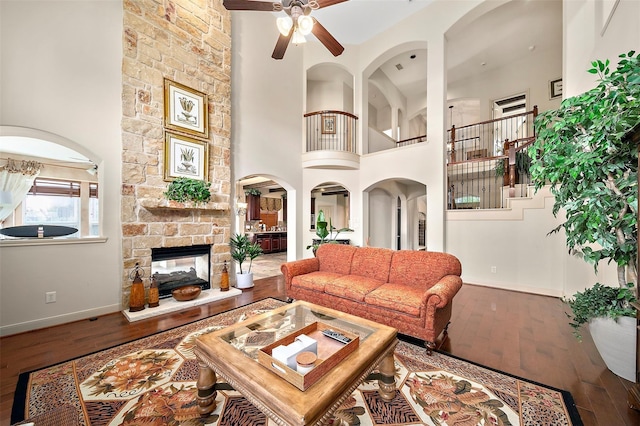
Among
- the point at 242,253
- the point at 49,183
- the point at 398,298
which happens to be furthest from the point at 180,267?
the point at 398,298

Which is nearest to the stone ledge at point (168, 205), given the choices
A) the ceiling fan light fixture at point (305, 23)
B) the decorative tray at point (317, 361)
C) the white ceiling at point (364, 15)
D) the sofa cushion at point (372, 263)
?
the sofa cushion at point (372, 263)

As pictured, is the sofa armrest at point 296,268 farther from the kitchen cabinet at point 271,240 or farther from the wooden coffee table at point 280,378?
the kitchen cabinet at point 271,240

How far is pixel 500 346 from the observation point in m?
2.40

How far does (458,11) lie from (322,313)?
6.09 metres

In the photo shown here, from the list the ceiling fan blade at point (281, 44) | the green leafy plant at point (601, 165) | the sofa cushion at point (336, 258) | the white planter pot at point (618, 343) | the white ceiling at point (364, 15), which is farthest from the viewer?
the white ceiling at point (364, 15)

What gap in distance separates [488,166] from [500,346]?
5.17 meters

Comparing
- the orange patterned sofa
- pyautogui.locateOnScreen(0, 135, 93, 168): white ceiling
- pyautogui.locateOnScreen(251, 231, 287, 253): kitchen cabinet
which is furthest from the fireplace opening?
pyautogui.locateOnScreen(251, 231, 287, 253): kitchen cabinet

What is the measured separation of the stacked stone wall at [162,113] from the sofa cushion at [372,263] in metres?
2.32

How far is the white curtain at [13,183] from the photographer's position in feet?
8.76

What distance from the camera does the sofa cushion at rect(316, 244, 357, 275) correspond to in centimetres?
348

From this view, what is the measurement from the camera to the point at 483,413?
1.56m

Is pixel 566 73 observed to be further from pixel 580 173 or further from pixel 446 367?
pixel 446 367

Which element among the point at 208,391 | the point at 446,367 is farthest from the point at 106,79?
the point at 446,367

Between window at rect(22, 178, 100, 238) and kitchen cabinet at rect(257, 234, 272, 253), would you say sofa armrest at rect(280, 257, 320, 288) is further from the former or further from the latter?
kitchen cabinet at rect(257, 234, 272, 253)
